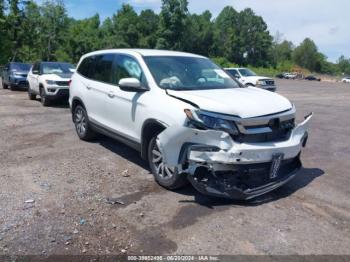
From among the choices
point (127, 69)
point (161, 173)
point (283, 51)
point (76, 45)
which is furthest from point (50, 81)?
point (283, 51)

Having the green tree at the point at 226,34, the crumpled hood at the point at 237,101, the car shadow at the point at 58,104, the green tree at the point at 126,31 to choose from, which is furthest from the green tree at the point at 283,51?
the crumpled hood at the point at 237,101

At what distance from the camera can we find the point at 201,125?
16.0ft

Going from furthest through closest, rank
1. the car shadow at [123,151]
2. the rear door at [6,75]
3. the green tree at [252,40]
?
the green tree at [252,40]
the rear door at [6,75]
the car shadow at [123,151]

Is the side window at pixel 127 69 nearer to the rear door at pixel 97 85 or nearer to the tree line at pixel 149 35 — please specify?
the rear door at pixel 97 85

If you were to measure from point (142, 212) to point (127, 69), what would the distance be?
2667 mm

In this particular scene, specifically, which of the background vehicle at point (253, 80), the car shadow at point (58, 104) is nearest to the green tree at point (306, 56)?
the background vehicle at point (253, 80)

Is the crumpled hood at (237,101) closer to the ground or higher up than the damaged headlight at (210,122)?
higher up

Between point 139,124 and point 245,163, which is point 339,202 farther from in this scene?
point 139,124

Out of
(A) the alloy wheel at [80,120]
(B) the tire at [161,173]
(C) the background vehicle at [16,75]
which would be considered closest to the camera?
(B) the tire at [161,173]

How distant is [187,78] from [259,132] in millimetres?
1614

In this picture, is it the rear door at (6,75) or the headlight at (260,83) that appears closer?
the rear door at (6,75)

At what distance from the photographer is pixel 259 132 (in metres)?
5.02

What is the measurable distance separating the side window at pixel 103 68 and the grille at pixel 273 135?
9.84ft

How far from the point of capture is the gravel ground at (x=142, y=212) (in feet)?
13.2
